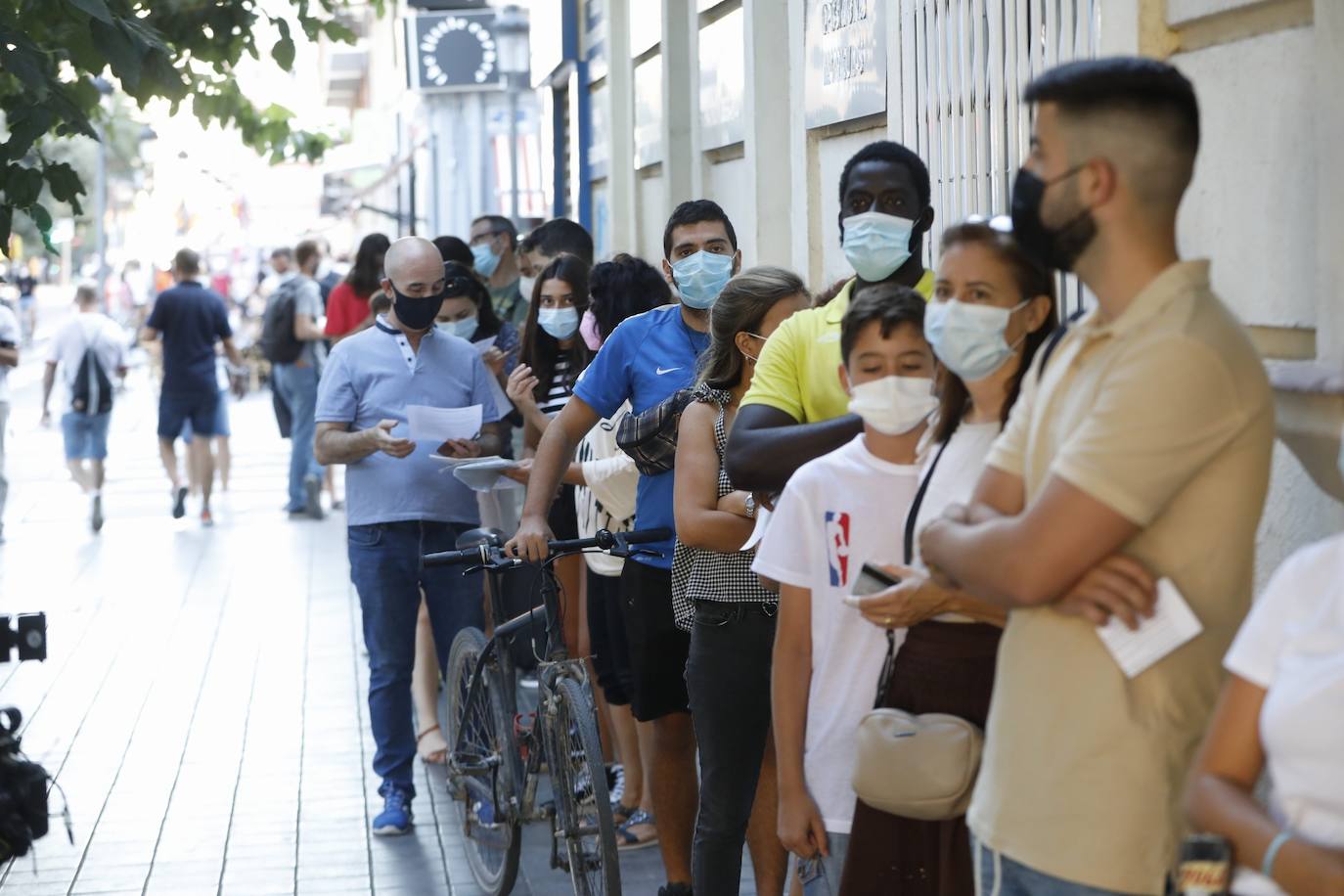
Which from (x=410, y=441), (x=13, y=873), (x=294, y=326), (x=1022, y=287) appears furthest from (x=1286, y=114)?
(x=294, y=326)

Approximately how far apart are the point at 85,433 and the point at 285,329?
1.93 metres

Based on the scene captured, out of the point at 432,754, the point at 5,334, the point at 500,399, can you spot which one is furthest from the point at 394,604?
the point at 5,334

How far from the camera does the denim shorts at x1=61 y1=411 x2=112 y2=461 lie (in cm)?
1582

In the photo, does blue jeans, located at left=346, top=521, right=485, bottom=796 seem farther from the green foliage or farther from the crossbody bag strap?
the crossbody bag strap

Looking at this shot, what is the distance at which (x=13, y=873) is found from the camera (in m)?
6.67

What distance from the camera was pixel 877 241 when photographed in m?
4.21

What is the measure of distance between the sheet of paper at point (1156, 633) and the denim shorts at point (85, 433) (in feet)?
46.6

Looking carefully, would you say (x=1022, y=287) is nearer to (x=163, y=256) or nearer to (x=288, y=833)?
(x=288, y=833)

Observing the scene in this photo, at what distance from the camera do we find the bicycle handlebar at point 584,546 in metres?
5.43

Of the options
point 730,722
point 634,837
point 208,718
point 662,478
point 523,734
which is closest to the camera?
point 730,722

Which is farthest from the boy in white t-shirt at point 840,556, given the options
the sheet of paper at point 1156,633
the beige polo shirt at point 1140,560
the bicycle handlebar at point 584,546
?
the bicycle handlebar at point 584,546

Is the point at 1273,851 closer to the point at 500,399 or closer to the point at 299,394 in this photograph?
the point at 500,399

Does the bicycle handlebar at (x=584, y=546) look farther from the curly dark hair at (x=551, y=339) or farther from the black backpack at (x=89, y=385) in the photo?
the black backpack at (x=89, y=385)

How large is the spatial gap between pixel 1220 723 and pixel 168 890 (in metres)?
4.82
